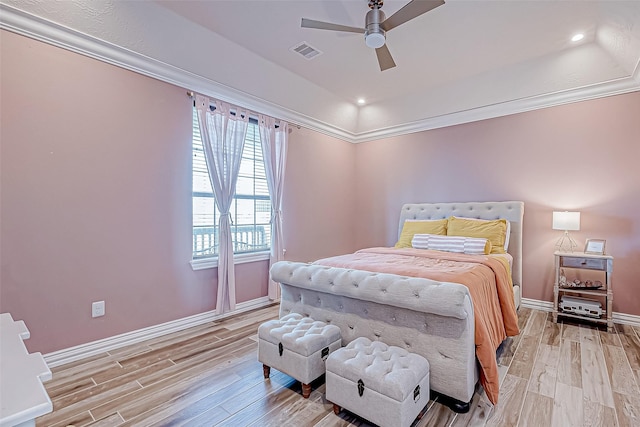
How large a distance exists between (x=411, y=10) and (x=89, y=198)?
3.03 m

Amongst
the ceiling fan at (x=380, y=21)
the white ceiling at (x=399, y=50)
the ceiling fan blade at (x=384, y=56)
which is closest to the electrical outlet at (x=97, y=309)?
the white ceiling at (x=399, y=50)

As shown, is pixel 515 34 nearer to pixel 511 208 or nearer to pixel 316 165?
pixel 511 208

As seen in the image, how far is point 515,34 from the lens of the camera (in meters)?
3.15

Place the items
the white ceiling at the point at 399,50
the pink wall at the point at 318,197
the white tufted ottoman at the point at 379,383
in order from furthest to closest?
1. the pink wall at the point at 318,197
2. the white ceiling at the point at 399,50
3. the white tufted ottoman at the point at 379,383

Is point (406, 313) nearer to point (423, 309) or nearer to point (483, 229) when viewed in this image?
point (423, 309)

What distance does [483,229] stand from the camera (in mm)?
3615

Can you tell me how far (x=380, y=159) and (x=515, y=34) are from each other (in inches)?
97.7

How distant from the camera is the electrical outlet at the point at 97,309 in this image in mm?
2580

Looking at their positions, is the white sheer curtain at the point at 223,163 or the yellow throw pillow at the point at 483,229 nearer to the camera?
the white sheer curtain at the point at 223,163

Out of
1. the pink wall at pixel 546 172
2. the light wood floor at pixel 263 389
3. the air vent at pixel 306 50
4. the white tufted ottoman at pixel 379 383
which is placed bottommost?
the light wood floor at pixel 263 389

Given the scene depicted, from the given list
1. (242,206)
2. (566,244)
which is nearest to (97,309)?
(242,206)

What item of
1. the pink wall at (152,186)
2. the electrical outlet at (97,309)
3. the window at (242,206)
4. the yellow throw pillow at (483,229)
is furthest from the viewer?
the yellow throw pillow at (483,229)

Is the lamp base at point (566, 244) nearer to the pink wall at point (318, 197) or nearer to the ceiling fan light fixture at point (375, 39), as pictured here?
the pink wall at point (318, 197)

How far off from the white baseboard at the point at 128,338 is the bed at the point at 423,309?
1.15 m
